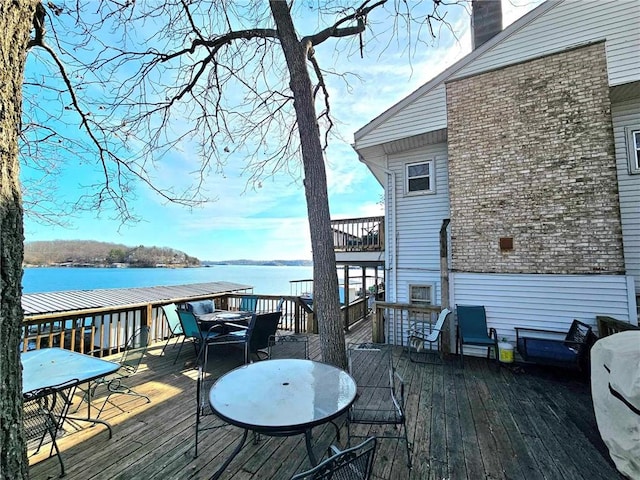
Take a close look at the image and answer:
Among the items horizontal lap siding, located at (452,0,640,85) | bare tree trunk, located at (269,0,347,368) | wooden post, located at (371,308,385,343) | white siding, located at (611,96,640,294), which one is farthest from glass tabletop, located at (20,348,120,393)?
horizontal lap siding, located at (452,0,640,85)

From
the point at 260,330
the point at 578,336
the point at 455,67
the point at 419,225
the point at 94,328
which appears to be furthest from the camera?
the point at 419,225

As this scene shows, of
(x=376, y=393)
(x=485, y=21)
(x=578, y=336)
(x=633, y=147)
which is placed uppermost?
(x=485, y=21)

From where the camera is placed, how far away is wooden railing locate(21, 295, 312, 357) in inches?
182

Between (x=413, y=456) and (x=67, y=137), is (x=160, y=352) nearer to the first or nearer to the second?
(x=67, y=137)

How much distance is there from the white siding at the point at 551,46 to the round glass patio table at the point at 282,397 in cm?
619

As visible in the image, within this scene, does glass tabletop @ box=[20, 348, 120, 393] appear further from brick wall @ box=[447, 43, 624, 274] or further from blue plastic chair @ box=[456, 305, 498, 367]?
brick wall @ box=[447, 43, 624, 274]

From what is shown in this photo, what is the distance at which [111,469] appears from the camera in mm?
2451

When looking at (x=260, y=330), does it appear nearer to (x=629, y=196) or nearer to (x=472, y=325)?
(x=472, y=325)

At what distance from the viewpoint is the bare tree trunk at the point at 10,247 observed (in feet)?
4.55

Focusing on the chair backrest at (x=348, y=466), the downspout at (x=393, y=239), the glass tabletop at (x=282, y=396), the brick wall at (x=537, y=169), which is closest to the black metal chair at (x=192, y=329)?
the glass tabletop at (x=282, y=396)

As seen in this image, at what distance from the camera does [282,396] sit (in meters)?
2.28

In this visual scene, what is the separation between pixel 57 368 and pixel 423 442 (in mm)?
3779

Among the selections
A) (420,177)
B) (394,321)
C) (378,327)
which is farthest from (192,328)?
(420,177)

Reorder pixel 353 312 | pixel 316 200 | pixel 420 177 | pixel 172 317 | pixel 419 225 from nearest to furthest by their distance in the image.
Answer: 1. pixel 316 200
2. pixel 172 317
3. pixel 419 225
4. pixel 420 177
5. pixel 353 312
